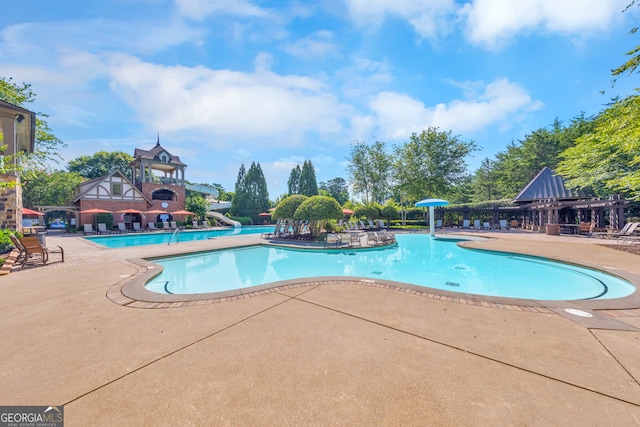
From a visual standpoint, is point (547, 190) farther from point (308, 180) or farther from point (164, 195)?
point (164, 195)

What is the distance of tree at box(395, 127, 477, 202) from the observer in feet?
83.6

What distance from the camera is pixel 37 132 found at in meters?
16.2

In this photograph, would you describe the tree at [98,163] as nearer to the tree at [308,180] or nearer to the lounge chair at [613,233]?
the tree at [308,180]

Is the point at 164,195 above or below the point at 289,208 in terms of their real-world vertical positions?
above

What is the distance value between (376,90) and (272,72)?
4.72 m

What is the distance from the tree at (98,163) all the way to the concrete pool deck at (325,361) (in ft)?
160

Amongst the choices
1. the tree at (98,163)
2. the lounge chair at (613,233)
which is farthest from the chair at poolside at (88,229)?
the lounge chair at (613,233)

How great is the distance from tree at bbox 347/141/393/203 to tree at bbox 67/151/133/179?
1490 inches

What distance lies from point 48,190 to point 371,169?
36846 millimetres

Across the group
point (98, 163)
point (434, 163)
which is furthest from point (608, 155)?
point (98, 163)

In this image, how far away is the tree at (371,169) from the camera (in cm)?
2855

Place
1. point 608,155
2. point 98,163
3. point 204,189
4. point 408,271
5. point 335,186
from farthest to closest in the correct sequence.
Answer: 1. point 335,186
2. point 204,189
3. point 98,163
4. point 608,155
5. point 408,271

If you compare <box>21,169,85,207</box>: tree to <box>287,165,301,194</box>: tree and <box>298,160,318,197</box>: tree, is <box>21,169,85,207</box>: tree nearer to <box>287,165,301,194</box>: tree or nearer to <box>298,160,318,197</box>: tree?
<box>287,165,301,194</box>: tree

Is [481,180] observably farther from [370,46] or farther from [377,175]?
[370,46]
